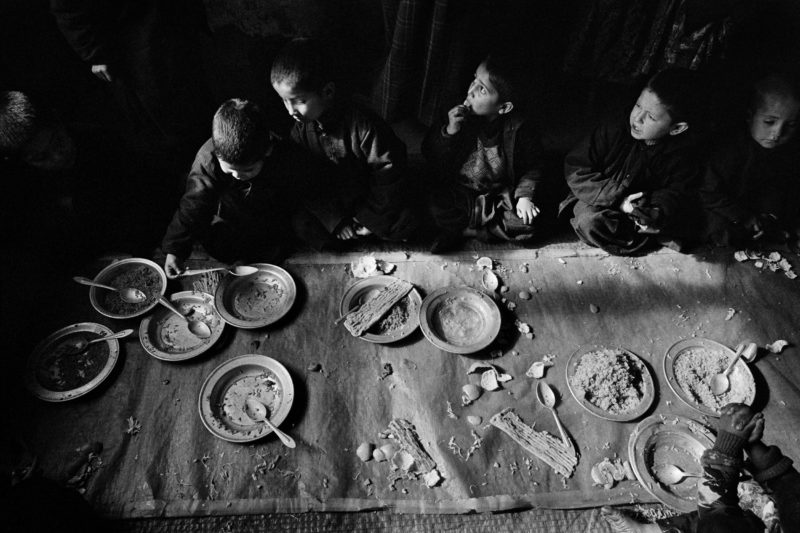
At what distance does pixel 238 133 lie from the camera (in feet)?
7.48

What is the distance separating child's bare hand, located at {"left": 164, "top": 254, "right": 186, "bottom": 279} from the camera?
112 inches

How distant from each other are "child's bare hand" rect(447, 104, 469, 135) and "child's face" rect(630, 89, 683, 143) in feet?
3.45

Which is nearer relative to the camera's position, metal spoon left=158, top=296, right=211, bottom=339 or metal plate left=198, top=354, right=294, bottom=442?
metal plate left=198, top=354, right=294, bottom=442

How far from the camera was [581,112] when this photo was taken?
345 cm

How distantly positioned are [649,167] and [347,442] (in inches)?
104

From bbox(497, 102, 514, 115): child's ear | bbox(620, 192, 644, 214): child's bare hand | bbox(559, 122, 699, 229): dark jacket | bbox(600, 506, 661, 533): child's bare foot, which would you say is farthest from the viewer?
bbox(620, 192, 644, 214): child's bare hand

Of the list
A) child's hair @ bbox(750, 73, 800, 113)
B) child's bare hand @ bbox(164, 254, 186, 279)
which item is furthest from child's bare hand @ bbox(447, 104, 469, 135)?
child's bare hand @ bbox(164, 254, 186, 279)

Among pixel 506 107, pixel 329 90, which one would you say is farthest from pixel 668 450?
pixel 329 90

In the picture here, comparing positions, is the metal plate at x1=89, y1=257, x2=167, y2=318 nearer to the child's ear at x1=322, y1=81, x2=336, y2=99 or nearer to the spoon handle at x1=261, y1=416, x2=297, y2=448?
the spoon handle at x1=261, y1=416, x2=297, y2=448

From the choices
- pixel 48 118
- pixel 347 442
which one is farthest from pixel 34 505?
pixel 48 118

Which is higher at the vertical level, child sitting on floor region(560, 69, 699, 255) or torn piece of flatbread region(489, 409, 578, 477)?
child sitting on floor region(560, 69, 699, 255)

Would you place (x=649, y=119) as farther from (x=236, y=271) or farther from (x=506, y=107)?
(x=236, y=271)

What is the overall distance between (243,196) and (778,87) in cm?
330

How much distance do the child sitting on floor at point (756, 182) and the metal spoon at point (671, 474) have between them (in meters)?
1.80
